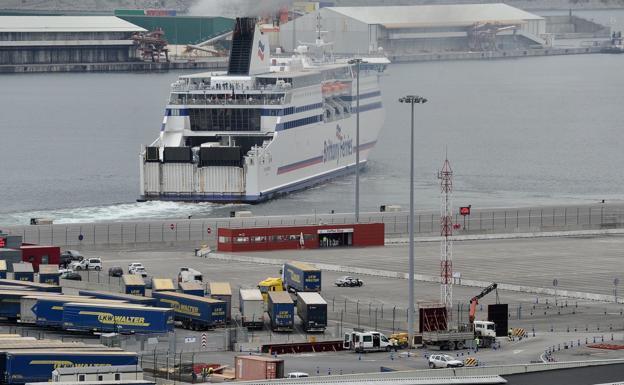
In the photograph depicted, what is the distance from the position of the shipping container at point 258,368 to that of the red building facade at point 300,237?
29958mm

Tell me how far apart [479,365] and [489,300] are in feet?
48.4

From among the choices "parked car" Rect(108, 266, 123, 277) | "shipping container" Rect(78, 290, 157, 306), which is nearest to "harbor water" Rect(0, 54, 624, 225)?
"parked car" Rect(108, 266, 123, 277)

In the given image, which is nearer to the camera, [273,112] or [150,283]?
[150,283]

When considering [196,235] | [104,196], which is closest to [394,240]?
[196,235]

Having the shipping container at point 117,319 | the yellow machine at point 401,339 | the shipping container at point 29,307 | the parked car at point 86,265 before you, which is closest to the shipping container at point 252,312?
the shipping container at point 117,319

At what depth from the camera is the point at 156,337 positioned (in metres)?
48.4

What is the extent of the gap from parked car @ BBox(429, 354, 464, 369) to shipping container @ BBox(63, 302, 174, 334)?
8.59 m

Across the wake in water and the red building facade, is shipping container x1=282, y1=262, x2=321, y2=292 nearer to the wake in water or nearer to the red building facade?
the red building facade

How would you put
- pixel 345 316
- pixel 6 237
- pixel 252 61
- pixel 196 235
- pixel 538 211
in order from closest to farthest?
1. pixel 345 316
2. pixel 6 237
3. pixel 196 235
4. pixel 538 211
5. pixel 252 61

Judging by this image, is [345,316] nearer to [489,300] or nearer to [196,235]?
[489,300]

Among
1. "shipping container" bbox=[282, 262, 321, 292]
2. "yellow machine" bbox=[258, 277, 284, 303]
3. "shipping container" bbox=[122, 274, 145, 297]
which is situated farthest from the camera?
"shipping container" bbox=[282, 262, 321, 292]

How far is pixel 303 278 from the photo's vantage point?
193ft

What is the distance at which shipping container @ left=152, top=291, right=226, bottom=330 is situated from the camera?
167 ft

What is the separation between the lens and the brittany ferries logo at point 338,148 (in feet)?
341
